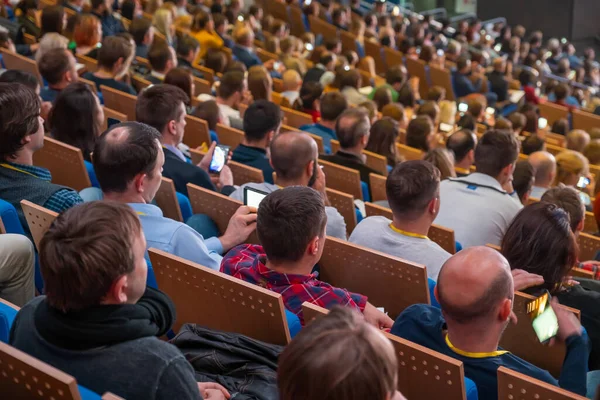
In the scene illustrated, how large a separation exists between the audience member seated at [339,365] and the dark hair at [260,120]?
11.7ft

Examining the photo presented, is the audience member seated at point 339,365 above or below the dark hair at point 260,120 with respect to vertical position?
above

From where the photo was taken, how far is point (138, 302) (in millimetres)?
2217

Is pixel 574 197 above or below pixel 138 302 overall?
below

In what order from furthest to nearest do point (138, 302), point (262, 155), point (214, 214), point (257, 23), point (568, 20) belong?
point (568, 20), point (257, 23), point (262, 155), point (214, 214), point (138, 302)

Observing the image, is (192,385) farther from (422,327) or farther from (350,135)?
(350,135)

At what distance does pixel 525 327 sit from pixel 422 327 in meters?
0.55

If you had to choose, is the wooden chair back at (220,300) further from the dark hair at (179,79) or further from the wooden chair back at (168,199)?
the dark hair at (179,79)

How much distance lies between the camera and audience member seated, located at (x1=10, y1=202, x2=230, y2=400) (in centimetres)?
201

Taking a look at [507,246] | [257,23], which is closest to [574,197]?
[507,246]

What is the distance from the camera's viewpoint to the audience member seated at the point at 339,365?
63.0 inches

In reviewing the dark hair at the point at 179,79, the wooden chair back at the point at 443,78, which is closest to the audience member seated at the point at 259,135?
the dark hair at the point at 179,79

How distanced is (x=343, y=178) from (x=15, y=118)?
2.40 meters

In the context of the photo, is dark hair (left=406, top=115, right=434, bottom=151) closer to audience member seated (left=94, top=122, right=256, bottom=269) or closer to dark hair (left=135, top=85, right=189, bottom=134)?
dark hair (left=135, top=85, right=189, bottom=134)

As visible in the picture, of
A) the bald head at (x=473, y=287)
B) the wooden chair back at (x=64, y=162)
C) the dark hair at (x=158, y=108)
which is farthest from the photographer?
the dark hair at (x=158, y=108)
